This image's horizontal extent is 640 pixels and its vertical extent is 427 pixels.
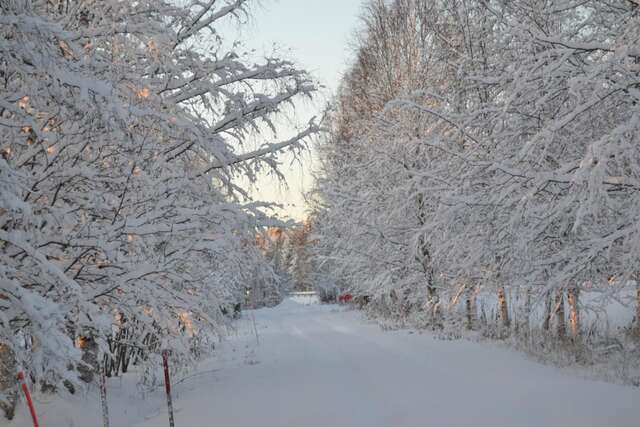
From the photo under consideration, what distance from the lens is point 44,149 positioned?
4.80 m

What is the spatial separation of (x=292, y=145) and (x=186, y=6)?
250cm

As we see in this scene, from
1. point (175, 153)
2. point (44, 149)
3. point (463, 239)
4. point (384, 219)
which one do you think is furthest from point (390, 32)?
point (44, 149)

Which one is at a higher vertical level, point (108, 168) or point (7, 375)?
point (108, 168)

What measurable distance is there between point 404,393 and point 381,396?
0.30m

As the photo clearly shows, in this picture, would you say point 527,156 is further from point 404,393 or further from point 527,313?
point 527,313

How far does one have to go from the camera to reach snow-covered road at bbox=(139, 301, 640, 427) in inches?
224

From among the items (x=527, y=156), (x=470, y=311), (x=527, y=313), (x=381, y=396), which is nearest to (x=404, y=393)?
(x=381, y=396)

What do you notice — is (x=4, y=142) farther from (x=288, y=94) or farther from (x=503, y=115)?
(x=503, y=115)

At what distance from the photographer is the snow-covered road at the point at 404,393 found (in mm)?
5688

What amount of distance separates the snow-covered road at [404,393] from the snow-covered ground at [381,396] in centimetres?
1

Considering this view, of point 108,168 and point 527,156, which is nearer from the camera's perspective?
point 108,168

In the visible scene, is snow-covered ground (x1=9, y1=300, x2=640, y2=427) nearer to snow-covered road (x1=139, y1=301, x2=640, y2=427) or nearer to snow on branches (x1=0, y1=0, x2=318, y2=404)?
snow-covered road (x1=139, y1=301, x2=640, y2=427)

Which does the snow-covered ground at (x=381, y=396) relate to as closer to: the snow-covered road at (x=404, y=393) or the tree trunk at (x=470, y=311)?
the snow-covered road at (x=404, y=393)

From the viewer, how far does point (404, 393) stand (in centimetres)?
704
